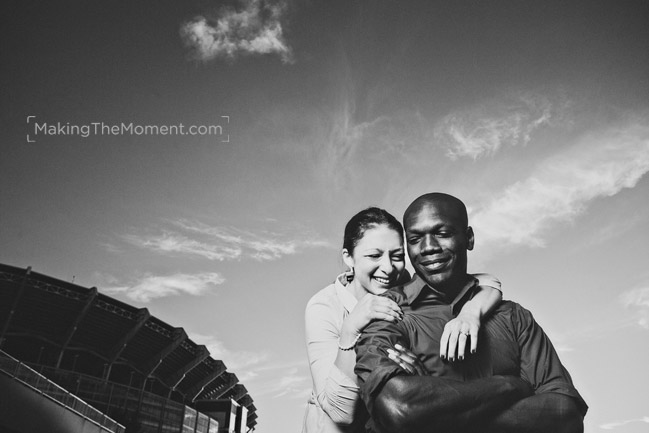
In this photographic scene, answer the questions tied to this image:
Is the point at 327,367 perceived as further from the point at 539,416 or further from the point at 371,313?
the point at 539,416

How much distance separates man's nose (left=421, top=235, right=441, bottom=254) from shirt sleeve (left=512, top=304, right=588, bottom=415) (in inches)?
16.2

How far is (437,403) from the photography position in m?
1.06

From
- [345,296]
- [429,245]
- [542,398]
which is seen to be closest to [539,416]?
[542,398]

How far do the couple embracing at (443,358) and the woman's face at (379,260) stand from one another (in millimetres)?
477

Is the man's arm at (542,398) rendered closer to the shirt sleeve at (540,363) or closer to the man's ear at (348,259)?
the shirt sleeve at (540,363)

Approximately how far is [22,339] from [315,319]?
108ft

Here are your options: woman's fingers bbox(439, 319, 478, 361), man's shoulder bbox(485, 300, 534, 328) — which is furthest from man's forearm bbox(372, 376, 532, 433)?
man's shoulder bbox(485, 300, 534, 328)

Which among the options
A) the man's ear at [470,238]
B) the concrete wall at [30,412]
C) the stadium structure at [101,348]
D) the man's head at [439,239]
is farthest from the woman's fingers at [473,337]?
the stadium structure at [101,348]

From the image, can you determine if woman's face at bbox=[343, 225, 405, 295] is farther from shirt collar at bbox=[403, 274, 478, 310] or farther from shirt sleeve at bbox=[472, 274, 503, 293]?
shirt collar at bbox=[403, 274, 478, 310]

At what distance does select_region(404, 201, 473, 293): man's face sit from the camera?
4.62 feet

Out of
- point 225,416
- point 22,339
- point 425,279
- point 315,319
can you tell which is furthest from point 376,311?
point 225,416

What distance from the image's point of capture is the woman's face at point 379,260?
2184 millimetres

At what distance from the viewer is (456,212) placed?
1.44 metres

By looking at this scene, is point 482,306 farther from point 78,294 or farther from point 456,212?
point 78,294
